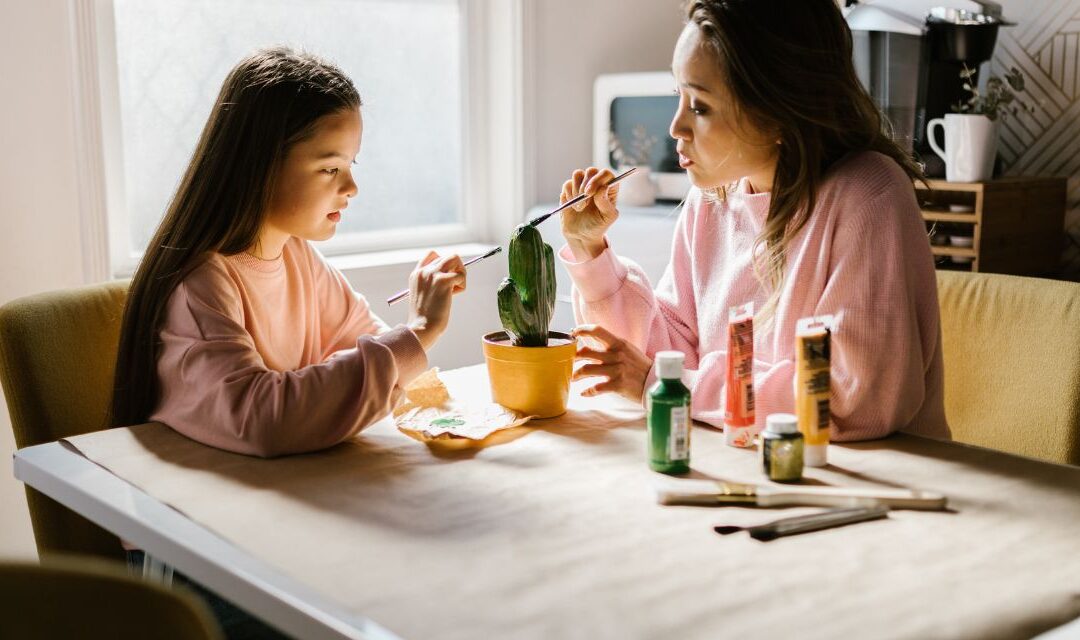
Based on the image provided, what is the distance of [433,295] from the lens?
4.41ft

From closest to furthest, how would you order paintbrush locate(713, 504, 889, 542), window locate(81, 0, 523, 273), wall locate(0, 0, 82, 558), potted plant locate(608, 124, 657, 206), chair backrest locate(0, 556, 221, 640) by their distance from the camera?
chair backrest locate(0, 556, 221, 640) → paintbrush locate(713, 504, 889, 542) → wall locate(0, 0, 82, 558) → window locate(81, 0, 523, 273) → potted plant locate(608, 124, 657, 206)

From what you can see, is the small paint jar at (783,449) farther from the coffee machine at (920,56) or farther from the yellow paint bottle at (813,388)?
the coffee machine at (920,56)

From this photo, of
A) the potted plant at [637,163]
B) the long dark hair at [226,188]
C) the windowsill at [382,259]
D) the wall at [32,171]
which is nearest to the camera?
the long dark hair at [226,188]

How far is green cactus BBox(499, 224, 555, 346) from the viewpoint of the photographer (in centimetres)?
Answer: 133

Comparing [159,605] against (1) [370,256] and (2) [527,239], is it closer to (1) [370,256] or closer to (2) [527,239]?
(2) [527,239]

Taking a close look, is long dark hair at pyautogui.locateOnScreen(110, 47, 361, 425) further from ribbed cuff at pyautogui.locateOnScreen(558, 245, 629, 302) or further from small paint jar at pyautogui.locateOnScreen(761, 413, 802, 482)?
small paint jar at pyautogui.locateOnScreen(761, 413, 802, 482)

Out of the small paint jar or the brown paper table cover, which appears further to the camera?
the small paint jar

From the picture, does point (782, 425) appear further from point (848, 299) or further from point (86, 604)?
point (86, 604)

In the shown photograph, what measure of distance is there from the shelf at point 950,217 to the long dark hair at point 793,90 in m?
0.94

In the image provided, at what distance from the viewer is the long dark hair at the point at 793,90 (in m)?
1.29

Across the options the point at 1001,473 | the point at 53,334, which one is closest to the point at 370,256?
the point at 53,334

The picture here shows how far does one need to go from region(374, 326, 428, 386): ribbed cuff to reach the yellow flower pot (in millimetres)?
115

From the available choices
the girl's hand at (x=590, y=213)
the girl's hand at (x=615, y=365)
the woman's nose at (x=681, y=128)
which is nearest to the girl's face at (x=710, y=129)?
the woman's nose at (x=681, y=128)

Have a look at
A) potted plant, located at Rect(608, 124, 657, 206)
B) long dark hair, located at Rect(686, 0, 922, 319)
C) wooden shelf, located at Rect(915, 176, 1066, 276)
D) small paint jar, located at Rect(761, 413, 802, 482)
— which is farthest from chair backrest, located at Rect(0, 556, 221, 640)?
potted plant, located at Rect(608, 124, 657, 206)
